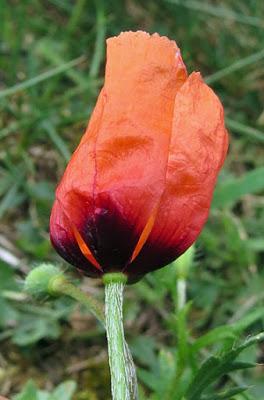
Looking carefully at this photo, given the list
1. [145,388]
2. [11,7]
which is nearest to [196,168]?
[145,388]

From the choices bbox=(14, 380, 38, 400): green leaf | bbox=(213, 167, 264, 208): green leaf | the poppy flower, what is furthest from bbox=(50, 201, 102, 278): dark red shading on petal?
bbox=(213, 167, 264, 208): green leaf

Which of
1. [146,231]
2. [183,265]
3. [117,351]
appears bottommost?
[117,351]

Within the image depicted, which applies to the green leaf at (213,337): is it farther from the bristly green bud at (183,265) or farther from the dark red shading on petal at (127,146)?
the dark red shading on petal at (127,146)

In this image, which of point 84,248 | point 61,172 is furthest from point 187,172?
point 61,172

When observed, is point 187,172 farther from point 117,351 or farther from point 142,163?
point 117,351

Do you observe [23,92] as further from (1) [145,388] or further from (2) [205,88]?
(2) [205,88]

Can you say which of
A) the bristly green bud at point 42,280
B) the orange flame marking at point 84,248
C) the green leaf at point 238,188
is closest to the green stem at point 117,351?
the orange flame marking at point 84,248
